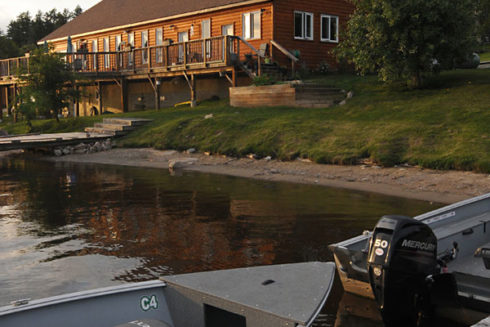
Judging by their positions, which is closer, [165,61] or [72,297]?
[72,297]

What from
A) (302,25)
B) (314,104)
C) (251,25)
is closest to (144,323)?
(314,104)

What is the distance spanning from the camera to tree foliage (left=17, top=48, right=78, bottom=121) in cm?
2978

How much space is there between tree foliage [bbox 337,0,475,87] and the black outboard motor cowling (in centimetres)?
1500

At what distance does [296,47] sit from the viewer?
28.7 m

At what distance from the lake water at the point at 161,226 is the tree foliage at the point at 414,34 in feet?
26.3

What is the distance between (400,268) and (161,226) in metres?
5.85

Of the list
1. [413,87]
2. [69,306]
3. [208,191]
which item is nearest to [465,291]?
[69,306]

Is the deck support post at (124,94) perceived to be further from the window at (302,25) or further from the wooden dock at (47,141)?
the window at (302,25)

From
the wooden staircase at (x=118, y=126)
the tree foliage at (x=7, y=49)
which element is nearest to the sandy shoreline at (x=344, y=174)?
the wooden staircase at (x=118, y=126)

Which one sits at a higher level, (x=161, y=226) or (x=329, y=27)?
(x=329, y=27)

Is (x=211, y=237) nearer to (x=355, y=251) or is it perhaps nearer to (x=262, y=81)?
(x=355, y=251)

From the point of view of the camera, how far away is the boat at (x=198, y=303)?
4.34m

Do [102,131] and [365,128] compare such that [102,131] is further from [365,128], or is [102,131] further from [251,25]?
[365,128]

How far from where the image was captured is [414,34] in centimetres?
1961
